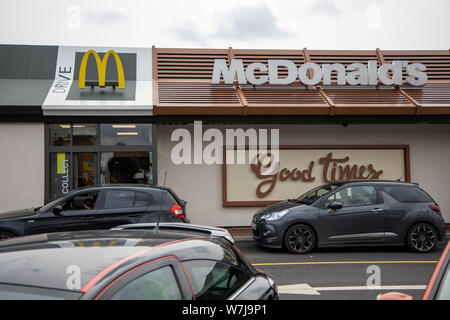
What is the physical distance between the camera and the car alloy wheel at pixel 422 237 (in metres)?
9.59

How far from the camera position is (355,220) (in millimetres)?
9406

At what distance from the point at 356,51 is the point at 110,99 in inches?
377

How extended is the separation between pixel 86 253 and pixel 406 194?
8986mm

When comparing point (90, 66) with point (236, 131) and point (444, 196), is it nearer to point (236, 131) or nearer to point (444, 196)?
point (236, 131)

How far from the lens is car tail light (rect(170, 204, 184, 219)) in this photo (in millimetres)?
8523

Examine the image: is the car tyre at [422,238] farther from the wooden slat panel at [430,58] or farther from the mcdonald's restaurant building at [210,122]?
the wooden slat panel at [430,58]

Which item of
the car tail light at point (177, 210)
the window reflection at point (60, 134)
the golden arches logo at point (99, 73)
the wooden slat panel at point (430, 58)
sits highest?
the wooden slat panel at point (430, 58)

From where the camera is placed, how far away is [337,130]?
45.7 ft

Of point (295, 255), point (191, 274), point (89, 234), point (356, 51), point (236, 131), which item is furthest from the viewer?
point (356, 51)

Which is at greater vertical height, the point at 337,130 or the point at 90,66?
the point at 90,66

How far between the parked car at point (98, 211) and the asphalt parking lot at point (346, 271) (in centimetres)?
234

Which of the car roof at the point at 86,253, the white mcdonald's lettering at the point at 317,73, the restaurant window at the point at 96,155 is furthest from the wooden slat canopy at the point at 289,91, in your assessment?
the car roof at the point at 86,253
